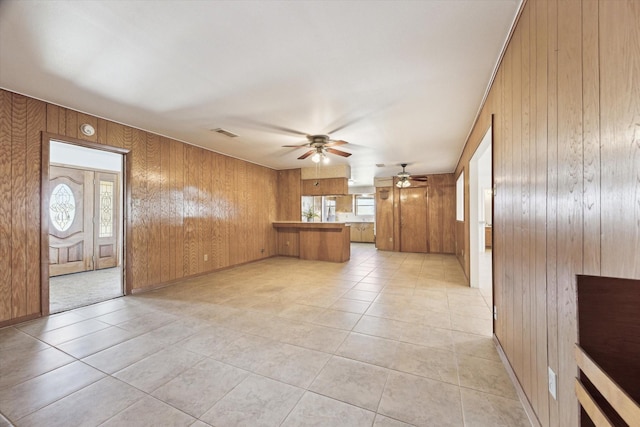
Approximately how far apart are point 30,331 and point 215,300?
1854 millimetres

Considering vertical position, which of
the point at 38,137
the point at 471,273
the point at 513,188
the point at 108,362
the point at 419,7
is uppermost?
→ the point at 419,7

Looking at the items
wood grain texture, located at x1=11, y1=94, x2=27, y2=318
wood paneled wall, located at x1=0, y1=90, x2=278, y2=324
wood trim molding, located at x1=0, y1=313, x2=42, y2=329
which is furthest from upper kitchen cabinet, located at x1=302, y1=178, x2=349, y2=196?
wood trim molding, located at x1=0, y1=313, x2=42, y2=329

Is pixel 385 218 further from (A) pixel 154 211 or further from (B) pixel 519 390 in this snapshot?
(B) pixel 519 390

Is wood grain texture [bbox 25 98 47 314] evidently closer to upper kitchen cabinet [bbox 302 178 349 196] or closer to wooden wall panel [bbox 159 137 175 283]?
wooden wall panel [bbox 159 137 175 283]

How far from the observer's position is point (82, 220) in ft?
18.0

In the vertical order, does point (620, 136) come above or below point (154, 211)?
above

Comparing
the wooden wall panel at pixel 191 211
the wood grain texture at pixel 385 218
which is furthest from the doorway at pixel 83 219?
the wood grain texture at pixel 385 218

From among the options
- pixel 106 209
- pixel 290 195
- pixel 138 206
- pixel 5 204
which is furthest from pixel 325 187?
pixel 5 204

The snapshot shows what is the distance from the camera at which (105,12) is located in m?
1.68

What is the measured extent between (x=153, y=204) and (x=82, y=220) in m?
2.65

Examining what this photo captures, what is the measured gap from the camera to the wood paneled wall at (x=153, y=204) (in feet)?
9.36

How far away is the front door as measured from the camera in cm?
509

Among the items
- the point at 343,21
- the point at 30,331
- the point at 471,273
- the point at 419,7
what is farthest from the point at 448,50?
the point at 30,331

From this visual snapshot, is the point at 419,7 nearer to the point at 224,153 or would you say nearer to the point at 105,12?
the point at 105,12
